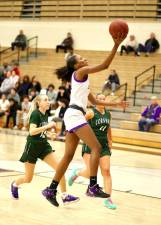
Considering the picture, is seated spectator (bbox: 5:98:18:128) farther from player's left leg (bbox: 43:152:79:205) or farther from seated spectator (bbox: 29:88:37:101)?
player's left leg (bbox: 43:152:79:205)

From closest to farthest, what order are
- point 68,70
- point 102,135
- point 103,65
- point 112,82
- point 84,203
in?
point 103,65, point 68,70, point 84,203, point 102,135, point 112,82

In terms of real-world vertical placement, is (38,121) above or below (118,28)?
below

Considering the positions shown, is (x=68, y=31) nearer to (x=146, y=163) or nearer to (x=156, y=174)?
(x=146, y=163)

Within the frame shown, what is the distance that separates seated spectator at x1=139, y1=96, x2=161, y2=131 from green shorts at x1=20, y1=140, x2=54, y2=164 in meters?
8.08

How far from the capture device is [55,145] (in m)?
13.4

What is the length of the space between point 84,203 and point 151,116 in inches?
316

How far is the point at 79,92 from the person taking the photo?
5.38m

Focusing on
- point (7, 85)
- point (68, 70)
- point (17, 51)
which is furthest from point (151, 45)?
point (68, 70)

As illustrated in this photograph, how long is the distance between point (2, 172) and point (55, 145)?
17.2 ft

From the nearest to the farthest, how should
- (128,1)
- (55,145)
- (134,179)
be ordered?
1. (134,179)
2. (55,145)
3. (128,1)

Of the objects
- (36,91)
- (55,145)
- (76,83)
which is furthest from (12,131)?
(76,83)

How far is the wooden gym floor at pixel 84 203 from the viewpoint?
5.30 meters

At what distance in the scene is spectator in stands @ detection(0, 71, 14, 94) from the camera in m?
18.5

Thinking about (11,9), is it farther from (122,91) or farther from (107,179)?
(107,179)
